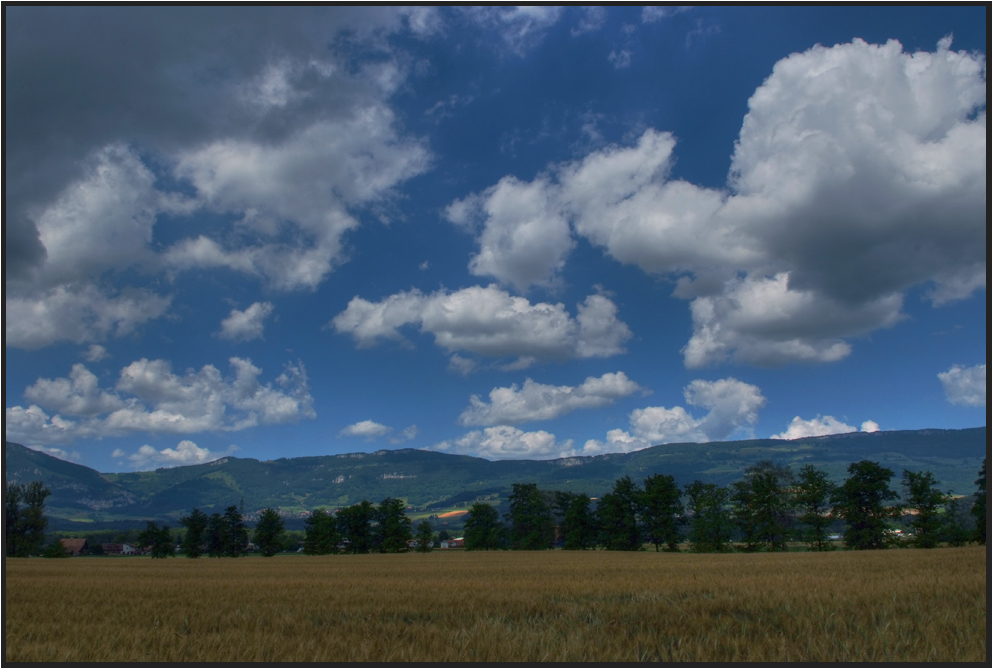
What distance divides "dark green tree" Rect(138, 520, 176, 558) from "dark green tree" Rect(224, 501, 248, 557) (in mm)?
12529

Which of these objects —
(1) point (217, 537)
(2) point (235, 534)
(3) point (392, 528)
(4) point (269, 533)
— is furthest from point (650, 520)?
(1) point (217, 537)

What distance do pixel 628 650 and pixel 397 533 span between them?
93.8 m

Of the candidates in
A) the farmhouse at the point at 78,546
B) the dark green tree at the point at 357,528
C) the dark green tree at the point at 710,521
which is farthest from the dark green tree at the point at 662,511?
the farmhouse at the point at 78,546

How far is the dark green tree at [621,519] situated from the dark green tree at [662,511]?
166 cm

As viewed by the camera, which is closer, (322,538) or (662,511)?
(662,511)

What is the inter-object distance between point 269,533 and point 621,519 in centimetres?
6482

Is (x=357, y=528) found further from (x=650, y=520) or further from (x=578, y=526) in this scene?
(x=650, y=520)

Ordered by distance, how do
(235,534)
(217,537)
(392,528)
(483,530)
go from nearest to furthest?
(392,528) < (217,537) < (235,534) < (483,530)

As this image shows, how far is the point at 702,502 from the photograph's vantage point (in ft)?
245

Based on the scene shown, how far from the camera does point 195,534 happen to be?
9575 cm

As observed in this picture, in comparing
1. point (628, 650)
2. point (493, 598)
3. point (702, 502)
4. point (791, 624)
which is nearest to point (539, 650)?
point (628, 650)

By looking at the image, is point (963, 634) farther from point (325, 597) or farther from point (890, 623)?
point (325, 597)

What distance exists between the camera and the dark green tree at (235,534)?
9588cm

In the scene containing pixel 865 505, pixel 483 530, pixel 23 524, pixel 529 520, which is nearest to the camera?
pixel 865 505
